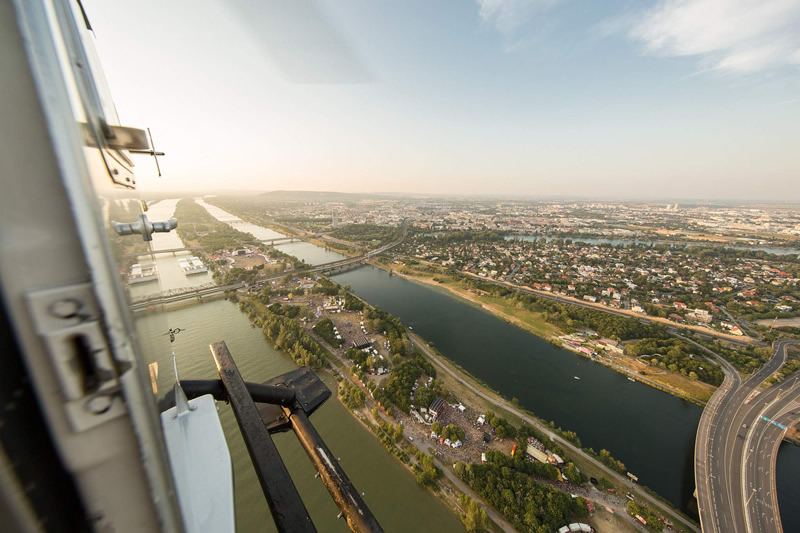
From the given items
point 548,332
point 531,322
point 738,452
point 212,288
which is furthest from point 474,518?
point 212,288

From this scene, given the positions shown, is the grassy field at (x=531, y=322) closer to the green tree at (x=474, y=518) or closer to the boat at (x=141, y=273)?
the green tree at (x=474, y=518)

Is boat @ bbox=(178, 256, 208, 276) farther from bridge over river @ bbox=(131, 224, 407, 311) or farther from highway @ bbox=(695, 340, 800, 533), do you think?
highway @ bbox=(695, 340, 800, 533)

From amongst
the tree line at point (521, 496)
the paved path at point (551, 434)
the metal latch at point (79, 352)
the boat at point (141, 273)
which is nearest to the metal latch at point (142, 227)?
the boat at point (141, 273)

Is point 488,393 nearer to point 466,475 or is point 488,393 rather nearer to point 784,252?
point 466,475

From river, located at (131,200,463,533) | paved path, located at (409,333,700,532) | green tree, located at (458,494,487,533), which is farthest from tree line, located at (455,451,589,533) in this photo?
paved path, located at (409,333,700,532)

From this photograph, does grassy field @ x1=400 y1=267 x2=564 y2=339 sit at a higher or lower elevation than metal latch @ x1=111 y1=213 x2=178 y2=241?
lower

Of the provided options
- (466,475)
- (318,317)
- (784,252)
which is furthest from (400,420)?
(784,252)

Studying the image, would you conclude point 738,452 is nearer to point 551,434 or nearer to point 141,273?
point 551,434
